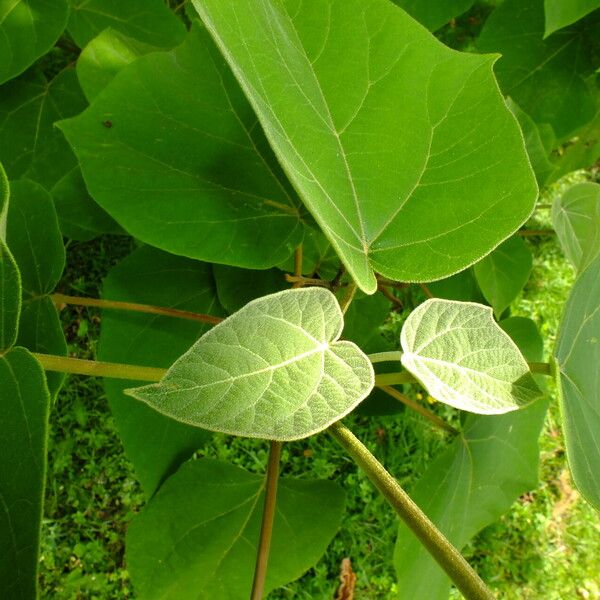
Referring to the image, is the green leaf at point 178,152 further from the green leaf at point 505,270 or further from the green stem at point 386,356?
the green leaf at point 505,270

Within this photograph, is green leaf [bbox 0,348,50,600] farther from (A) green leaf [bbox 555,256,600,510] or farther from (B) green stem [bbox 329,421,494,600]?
(A) green leaf [bbox 555,256,600,510]

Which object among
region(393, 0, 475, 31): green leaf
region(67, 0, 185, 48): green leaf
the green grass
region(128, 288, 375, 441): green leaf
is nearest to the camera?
region(128, 288, 375, 441): green leaf

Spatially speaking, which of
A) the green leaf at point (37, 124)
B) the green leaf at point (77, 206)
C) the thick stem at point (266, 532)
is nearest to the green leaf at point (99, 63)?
the green leaf at point (77, 206)

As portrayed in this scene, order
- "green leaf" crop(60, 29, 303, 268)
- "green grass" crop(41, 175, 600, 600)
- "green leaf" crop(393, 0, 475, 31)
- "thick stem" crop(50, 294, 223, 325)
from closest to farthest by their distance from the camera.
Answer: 1. "green leaf" crop(60, 29, 303, 268)
2. "thick stem" crop(50, 294, 223, 325)
3. "green leaf" crop(393, 0, 475, 31)
4. "green grass" crop(41, 175, 600, 600)

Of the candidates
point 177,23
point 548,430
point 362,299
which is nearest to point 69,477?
point 362,299

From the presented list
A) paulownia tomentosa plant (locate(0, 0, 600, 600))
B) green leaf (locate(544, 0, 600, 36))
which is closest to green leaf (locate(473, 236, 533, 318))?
paulownia tomentosa plant (locate(0, 0, 600, 600))

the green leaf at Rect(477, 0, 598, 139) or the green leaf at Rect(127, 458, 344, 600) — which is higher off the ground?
the green leaf at Rect(477, 0, 598, 139)
